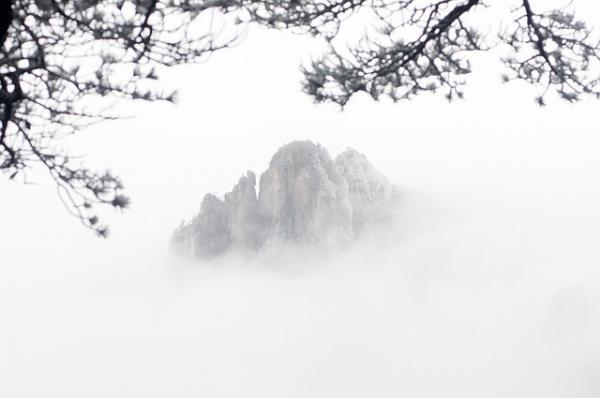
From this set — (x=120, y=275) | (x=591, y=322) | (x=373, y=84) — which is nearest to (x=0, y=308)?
(x=120, y=275)

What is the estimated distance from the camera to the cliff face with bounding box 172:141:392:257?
60.8 metres

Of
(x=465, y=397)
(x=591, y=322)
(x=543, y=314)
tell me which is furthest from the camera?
(x=543, y=314)

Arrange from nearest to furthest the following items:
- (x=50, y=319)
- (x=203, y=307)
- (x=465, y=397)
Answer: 1. (x=465, y=397)
2. (x=203, y=307)
3. (x=50, y=319)

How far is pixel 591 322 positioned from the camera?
38.8m

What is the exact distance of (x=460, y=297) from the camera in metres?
71.1

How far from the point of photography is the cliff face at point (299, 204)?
60.8m

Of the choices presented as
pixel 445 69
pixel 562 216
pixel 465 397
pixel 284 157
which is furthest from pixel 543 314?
pixel 445 69

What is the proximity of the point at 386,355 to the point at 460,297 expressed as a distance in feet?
41.1

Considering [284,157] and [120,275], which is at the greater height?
[284,157]

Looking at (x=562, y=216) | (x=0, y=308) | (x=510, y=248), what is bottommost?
(x=0, y=308)

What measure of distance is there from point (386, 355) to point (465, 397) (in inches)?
790

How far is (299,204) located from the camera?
6375cm

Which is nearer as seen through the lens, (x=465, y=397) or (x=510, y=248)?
(x=465, y=397)

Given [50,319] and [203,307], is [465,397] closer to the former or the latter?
[203,307]
